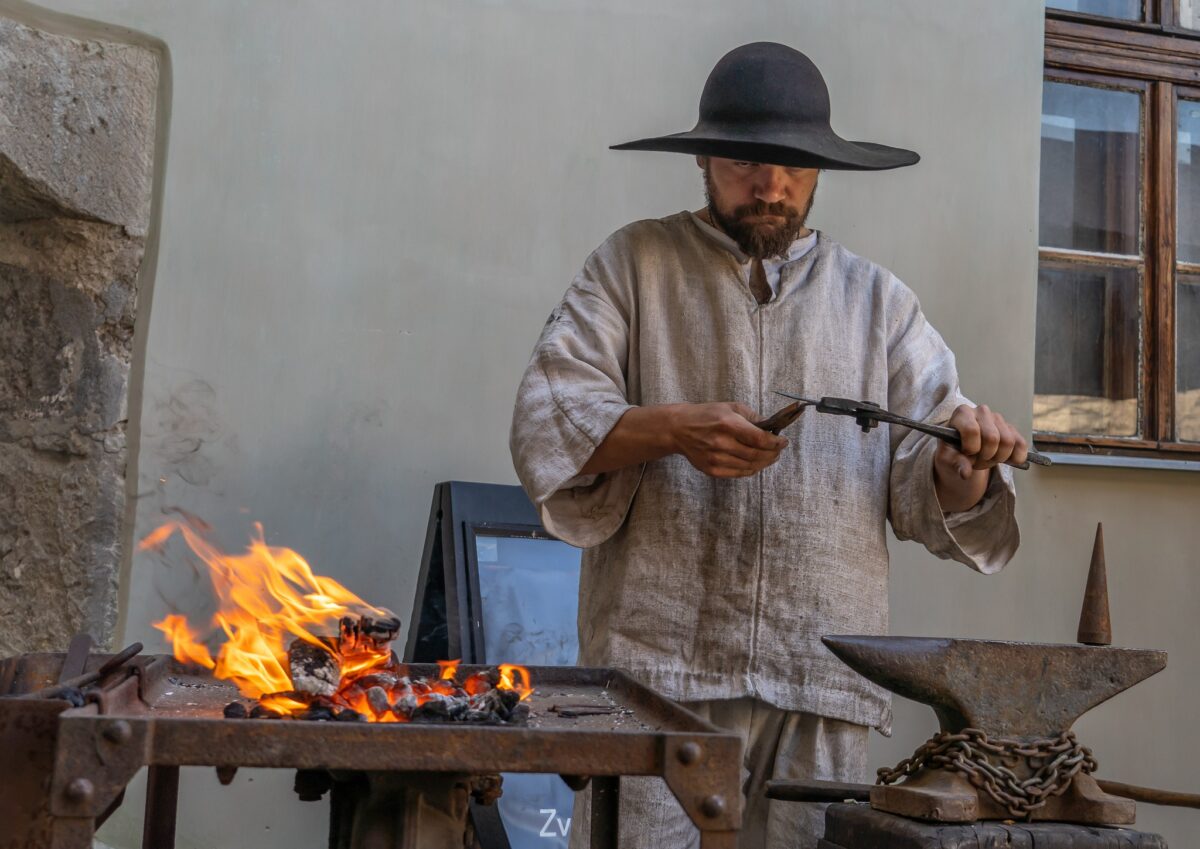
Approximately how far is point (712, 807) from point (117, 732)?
2.11 feet

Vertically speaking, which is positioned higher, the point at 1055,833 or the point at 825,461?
the point at 825,461

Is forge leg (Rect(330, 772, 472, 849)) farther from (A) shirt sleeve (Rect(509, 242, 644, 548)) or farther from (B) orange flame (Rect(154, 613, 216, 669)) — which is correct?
(A) shirt sleeve (Rect(509, 242, 644, 548))

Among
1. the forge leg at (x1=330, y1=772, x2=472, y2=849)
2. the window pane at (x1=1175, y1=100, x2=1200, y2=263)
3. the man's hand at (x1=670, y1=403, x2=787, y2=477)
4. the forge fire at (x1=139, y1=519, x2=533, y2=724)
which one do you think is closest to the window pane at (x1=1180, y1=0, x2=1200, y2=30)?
the window pane at (x1=1175, y1=100, x2=1200, y2=263)

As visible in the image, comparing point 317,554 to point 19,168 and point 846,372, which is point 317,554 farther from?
point 846,372

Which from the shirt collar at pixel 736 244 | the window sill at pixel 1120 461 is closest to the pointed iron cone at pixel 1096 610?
the shirt collar at pixel 736 244

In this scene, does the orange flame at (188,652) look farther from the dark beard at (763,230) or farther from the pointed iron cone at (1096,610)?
the pointed iron cone at (1096,610)

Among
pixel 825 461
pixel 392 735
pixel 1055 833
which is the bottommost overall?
pixel 1055 833

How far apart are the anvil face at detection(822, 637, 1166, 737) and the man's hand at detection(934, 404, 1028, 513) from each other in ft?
1.09

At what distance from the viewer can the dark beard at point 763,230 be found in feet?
7.98

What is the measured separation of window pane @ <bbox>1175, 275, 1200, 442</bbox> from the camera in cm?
422

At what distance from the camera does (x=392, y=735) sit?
1.46m

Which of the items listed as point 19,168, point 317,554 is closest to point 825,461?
point 317,554

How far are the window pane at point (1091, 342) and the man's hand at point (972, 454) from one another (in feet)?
6.56

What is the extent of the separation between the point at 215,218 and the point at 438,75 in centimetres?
71
